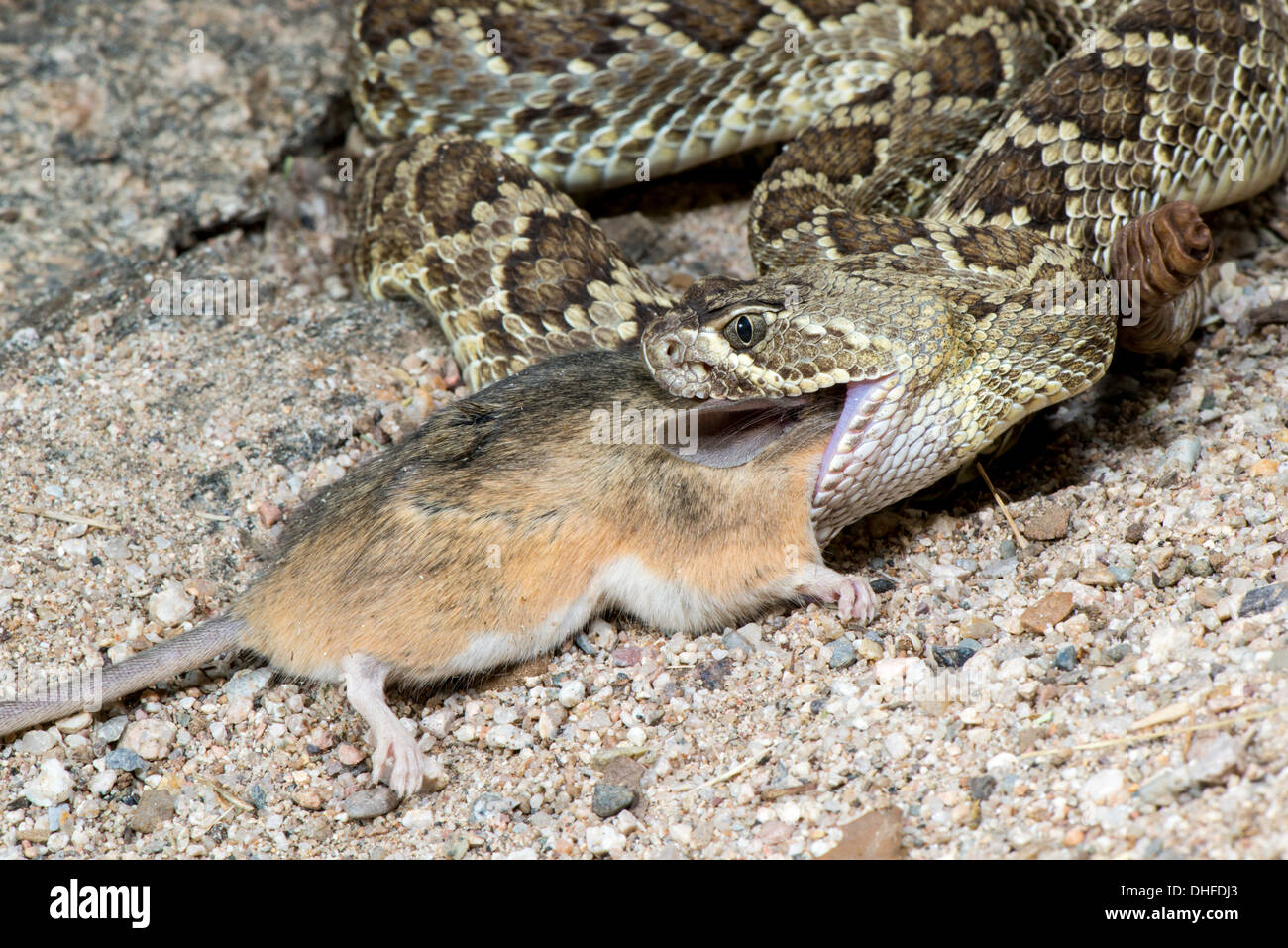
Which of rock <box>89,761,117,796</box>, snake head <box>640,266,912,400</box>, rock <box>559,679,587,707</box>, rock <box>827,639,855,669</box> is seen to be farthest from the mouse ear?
rock <box>89,761,117,796</box>

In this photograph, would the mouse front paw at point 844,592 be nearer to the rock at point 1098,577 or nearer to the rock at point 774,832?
the rock at point 1098,577

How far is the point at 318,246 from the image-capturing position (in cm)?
595

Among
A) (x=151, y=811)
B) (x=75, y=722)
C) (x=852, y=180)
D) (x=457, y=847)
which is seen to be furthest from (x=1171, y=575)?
(x=75, y=722)

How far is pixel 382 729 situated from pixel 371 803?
0.20 meters

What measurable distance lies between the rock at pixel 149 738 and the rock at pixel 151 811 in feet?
0.46

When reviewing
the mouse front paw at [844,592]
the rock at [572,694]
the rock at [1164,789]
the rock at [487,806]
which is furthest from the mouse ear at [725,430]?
the rock at [1164,789]

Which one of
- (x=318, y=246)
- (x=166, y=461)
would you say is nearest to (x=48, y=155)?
(x=318, y=246)

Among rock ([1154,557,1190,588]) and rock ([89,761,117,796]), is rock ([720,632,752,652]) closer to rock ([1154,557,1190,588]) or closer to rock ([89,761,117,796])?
rock ([1154,557,1190,588])

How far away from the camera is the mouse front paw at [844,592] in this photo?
375cm

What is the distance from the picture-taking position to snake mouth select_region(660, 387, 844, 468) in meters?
3.87

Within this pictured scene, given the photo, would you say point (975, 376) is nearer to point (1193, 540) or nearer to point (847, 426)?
point (847, 426)

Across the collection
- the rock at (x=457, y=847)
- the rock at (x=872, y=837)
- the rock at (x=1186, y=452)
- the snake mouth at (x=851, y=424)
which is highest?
the snake mouth at (x=851, y=424)

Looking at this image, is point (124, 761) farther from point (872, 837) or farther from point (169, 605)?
point (872, 837)

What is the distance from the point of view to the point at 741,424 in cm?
404
